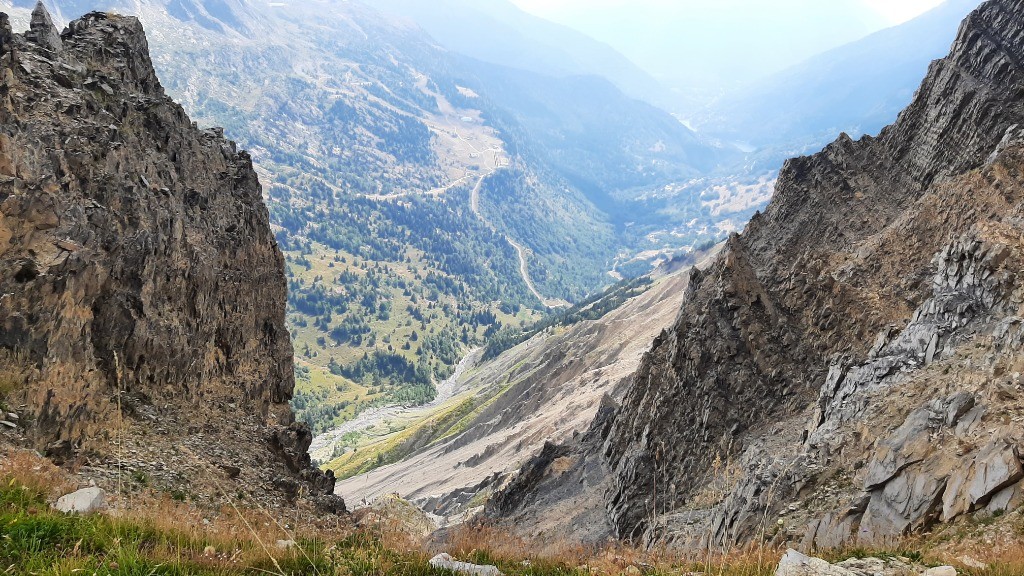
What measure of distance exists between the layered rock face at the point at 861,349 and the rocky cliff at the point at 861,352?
0.28 feet

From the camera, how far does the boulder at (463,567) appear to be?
906 centimetres

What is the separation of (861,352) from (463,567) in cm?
2795

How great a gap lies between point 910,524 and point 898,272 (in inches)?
1002

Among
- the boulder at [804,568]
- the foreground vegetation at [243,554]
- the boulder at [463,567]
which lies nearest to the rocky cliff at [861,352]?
the boulder at [804,568]

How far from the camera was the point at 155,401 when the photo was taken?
936 inches

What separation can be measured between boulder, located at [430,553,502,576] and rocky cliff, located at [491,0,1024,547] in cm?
352

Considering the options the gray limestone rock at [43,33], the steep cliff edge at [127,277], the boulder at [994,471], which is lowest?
the steep cliff edge at [127,277]

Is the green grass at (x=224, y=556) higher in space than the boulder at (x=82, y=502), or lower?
higher

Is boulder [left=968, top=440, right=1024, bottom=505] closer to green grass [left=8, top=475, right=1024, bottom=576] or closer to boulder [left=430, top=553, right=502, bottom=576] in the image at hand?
A: green grass [left=8, top=475, right=1024, bottom=576]

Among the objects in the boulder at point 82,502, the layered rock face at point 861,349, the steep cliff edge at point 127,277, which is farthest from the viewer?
the steep cliff edge at point 127,277

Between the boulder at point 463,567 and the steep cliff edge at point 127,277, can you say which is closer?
the boulder at point 463,567

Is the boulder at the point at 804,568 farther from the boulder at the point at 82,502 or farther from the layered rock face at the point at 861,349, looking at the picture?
the boulder at the point at 82,502

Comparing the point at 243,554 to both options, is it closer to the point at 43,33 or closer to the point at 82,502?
the point at 82,502

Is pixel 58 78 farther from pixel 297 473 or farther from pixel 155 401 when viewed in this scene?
pixel 297 473
